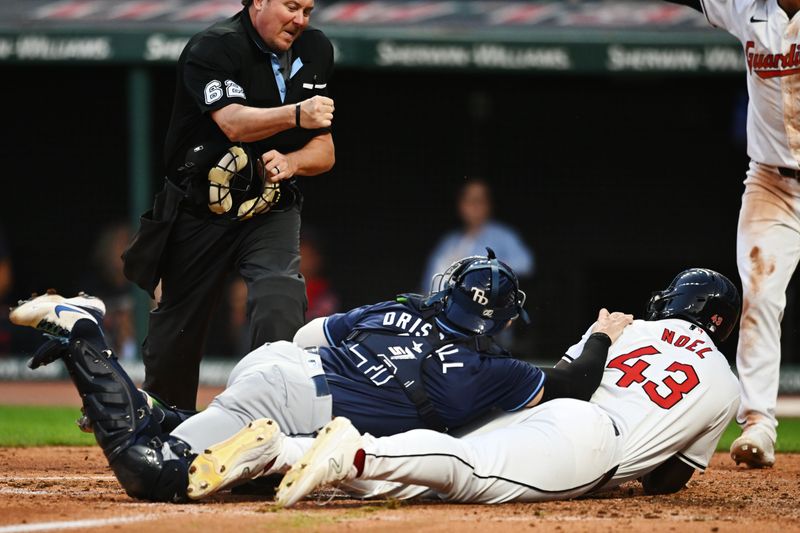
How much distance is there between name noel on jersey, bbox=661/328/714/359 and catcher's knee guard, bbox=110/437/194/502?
5.92 feet

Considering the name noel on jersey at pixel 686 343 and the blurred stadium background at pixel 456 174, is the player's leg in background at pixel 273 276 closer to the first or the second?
the name noel on jersey at pixel 686 343

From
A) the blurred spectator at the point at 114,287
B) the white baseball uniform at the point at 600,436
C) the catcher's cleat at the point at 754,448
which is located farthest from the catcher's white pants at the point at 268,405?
the blurred spectator at the point at 114,287

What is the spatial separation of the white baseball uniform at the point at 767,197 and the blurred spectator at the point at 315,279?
16.7 feet

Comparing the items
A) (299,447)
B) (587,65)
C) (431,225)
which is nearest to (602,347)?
(299,447)

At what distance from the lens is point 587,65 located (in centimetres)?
1042

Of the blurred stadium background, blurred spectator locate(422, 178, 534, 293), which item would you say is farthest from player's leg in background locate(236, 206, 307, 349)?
the blurred stadium background

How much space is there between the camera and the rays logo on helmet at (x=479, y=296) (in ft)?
13.2

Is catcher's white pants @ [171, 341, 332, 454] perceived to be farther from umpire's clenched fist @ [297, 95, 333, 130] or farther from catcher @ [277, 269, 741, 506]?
umpire's clenched fist @ [297, 95, 333, 130]

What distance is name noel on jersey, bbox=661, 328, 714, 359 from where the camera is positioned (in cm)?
455

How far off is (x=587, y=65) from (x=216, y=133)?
19.7 ft

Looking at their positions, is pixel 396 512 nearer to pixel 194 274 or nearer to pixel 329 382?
pixel 329 382

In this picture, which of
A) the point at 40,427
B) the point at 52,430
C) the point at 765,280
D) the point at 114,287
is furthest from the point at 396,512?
the point at 114,287

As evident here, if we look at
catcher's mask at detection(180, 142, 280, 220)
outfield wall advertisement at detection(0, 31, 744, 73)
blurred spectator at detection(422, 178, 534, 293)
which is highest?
catcher's mask at detection(180, 142, 280, 220)

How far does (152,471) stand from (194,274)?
4.41 ft
